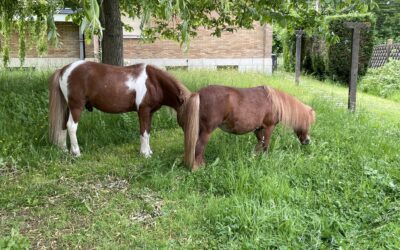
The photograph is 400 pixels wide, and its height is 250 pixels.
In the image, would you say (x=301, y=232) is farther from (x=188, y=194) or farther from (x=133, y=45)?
(x=133, y=45)

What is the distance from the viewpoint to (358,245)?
3.48 m

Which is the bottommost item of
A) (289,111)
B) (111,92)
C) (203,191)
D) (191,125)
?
(203,191)

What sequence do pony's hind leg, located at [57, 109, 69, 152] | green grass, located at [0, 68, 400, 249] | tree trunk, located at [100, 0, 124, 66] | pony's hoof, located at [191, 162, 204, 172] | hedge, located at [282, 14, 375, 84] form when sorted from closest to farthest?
green grass, located at [0, 68, 400, 249] → pony's hoof, located at [191, 162, 204, 172] → pony's hind leg, located at [57, 109, 69, 152] → tree trunk, located at [100, 0, 124, 66] → hedge, located at [282, 14, 375, 84]

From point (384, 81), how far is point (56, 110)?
38.2 feet

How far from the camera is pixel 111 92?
5.57m

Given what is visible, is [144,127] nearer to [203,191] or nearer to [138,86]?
[138,86]

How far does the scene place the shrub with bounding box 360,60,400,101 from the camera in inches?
505

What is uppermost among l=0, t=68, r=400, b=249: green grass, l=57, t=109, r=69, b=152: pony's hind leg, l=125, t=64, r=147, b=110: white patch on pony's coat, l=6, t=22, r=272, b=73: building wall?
l=6, t=22, r=272, b=73: building wall

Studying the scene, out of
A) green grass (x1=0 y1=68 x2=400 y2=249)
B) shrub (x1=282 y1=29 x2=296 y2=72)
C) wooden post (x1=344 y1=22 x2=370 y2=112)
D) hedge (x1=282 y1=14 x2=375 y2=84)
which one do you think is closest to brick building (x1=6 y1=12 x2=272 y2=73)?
shrub (x1=282 y1=29 x2=296 y2=72)

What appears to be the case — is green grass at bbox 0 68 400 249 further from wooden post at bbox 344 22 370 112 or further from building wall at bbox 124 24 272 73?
building wall at bbox 124 24 272 73

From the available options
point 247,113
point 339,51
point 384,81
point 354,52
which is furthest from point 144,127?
point 339,51

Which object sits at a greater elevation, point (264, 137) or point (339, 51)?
point (339, 51)

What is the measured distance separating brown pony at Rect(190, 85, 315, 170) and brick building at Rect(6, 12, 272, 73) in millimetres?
13391

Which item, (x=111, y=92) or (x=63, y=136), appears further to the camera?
(x=63, y=136)
